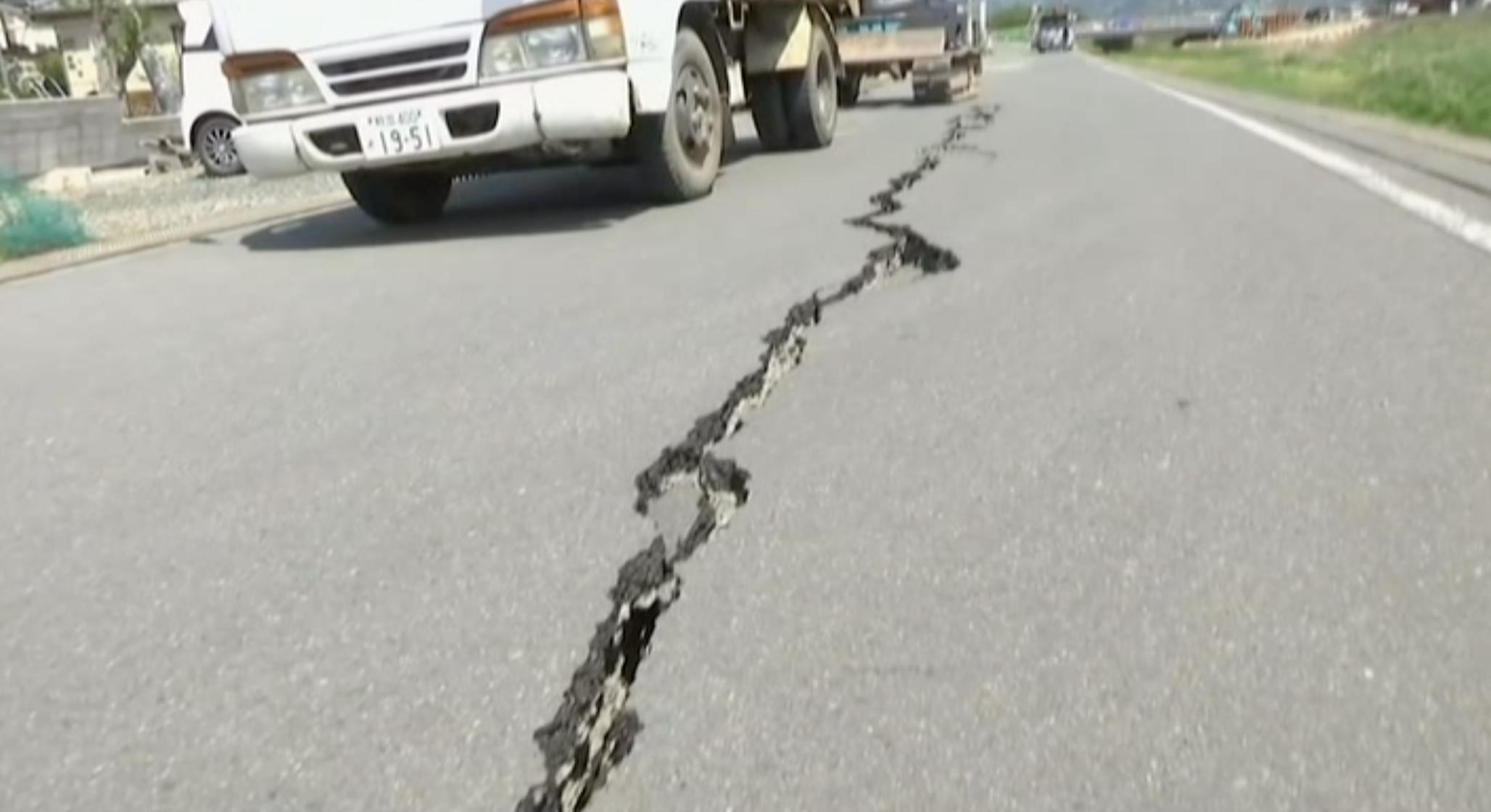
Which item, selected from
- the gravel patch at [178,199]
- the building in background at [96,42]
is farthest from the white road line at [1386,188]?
the building in background at [96,42]

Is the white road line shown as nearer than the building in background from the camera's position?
Yes

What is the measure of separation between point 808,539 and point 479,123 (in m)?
4.24

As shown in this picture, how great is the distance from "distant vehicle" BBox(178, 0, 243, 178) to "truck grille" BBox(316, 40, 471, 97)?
800 cm

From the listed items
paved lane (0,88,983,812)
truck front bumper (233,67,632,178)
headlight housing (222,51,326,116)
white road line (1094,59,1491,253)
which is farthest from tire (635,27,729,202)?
white road line (1094,59,1491,253)

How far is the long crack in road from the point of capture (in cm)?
186

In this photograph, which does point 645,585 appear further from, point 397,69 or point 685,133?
point 685,133

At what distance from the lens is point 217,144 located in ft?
44.5

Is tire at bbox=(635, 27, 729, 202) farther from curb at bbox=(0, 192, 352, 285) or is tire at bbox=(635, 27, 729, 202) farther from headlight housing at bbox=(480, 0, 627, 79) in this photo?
curb at bbox=(0, 192, 352, 285)

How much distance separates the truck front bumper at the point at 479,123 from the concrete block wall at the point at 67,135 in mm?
8552

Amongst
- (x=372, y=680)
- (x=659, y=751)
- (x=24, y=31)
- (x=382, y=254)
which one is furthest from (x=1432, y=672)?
(x=24, y=31)

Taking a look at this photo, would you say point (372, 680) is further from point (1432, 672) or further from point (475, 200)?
point (475, 200)

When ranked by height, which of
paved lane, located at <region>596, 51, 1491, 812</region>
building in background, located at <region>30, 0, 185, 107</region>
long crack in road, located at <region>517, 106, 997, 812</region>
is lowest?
paved lane, located at <region>596, 51, 1491, 812</region>

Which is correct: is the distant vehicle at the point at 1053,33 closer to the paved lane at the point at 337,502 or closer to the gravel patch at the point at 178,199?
the gravel patch at the point at 178,199

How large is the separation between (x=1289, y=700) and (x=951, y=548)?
0.75 meters
